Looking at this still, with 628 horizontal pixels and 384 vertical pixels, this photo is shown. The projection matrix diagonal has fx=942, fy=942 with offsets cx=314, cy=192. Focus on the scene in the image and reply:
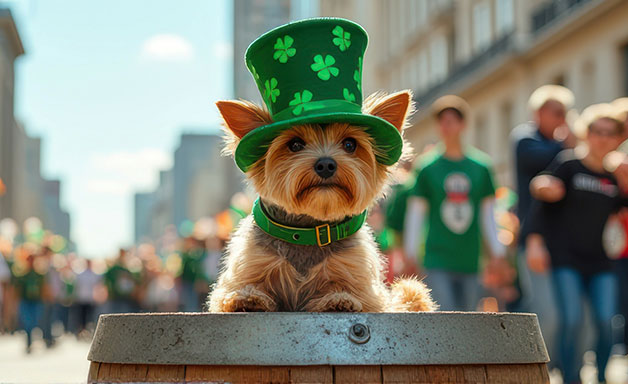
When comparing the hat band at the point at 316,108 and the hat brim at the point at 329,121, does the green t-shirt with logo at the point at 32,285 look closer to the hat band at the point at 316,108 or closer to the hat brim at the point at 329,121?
the hat brim at the point at 329,121

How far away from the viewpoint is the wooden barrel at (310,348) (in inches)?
104

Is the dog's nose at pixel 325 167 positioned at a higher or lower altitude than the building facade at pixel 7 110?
higher

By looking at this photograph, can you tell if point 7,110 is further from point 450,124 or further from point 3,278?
point 450,124

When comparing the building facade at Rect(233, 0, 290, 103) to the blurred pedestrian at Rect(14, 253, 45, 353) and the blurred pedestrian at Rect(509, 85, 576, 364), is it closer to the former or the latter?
the blurred pedestrian at Rect(14, 253, 45, 353)

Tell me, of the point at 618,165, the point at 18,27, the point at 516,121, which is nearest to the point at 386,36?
the point at 516,121

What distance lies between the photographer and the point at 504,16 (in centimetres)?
3247

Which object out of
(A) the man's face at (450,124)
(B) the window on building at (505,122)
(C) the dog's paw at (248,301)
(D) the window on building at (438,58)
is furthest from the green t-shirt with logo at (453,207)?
(D) the window on building at (438,58)

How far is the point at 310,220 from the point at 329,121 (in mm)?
464

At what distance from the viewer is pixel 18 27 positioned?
10556cm

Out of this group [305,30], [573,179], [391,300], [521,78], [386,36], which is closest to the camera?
[305,30]

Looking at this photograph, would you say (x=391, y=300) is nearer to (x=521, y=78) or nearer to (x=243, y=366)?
(x=243, y=366)

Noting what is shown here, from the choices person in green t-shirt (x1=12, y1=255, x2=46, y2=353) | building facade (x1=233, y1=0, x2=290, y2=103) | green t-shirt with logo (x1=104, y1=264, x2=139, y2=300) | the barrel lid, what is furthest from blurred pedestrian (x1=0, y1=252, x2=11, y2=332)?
building facade (x1=233, y1=0, x2=290, y2=103)

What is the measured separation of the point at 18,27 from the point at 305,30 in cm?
10891

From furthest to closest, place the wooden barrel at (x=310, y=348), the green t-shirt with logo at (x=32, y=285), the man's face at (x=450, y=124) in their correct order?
the green t-shirt with logo at (x=32, y=285) → the man's face at (x=450, y=124) → the wooden barrel at (x=310, y=348)
